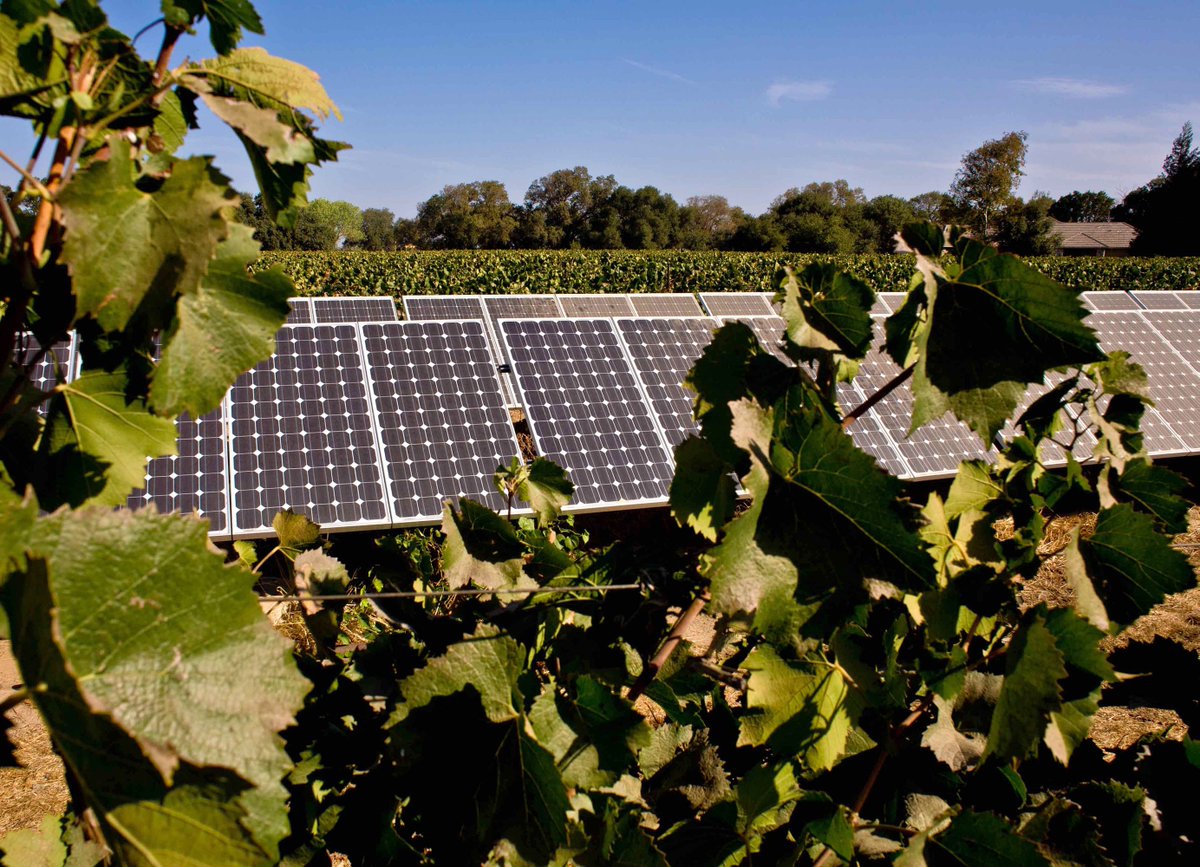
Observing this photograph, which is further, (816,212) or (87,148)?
(816,212)

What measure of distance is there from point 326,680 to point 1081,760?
5.26 ft

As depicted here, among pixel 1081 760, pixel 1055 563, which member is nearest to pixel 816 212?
pixel 1055 563

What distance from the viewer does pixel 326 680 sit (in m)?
1.57

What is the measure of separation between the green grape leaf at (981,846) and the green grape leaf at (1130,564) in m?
0.43

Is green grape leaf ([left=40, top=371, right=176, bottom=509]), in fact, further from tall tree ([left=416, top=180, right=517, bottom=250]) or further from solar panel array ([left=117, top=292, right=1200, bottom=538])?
tall tree ([left=416, top=180, right=517, bottom=250])

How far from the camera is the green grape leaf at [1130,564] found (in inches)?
54.7

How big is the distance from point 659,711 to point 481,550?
139 inches

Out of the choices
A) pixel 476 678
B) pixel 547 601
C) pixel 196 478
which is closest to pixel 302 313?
pixel 196 478

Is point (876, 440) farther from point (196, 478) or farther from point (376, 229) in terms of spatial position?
point (376, 229)

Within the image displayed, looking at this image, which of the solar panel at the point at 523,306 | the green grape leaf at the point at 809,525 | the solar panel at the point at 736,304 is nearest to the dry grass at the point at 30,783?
the green grape leaf at the point at 809,525

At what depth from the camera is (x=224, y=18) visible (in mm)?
1006

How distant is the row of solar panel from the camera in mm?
6016

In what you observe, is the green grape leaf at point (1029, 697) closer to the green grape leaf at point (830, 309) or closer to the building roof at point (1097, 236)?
the green grape leaf at point (830, 309)

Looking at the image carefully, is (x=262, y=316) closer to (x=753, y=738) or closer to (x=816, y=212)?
(x=753, y=738)
